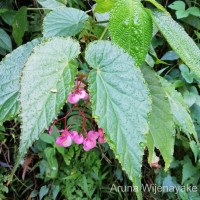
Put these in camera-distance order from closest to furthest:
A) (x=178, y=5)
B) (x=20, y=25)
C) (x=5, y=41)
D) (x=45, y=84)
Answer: (x=45, y=84) < (x=20, y=25) < (x=5, y=41) < (x=178, y=5)

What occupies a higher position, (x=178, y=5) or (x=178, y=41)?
(x=178, y=41)

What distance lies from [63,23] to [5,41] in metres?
0.62

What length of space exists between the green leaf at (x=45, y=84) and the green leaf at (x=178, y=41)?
0.09m

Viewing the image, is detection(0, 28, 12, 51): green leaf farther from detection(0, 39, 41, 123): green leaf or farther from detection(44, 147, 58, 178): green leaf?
detection(0, 39, 41, 123): green leaf

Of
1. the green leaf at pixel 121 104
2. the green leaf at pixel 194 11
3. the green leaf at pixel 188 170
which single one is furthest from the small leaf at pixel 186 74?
the green leaf at pixel 121 104

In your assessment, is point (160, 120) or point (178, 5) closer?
point (160, 120)

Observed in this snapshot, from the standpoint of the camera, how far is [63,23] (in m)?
0.42

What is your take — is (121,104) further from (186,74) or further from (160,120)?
(186,74)

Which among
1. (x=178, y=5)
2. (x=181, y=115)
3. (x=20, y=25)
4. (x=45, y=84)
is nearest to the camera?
(x=45, y=84)

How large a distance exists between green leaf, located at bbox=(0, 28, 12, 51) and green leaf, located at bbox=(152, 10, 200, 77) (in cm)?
69

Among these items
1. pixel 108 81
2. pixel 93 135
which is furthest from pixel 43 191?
pixel 108 81

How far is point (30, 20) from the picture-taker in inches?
43.9

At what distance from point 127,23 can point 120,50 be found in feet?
0.12

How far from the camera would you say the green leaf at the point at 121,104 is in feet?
0.89
